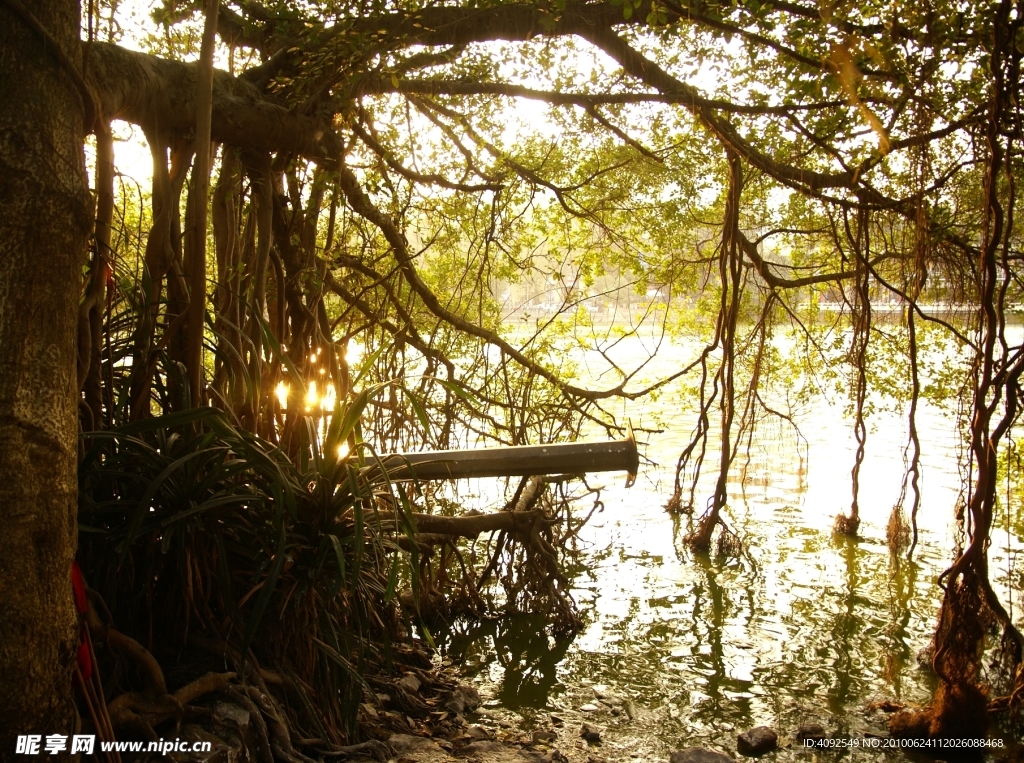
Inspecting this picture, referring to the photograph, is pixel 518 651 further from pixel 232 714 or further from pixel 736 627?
pixel 232 714

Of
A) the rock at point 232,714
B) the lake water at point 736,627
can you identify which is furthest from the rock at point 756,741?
the rock at point 232,714

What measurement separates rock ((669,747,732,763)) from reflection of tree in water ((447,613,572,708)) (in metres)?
0.68

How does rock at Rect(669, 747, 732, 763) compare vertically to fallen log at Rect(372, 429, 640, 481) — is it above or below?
below

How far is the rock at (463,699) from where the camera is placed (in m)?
3.13

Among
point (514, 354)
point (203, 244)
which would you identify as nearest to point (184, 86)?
point (203, 244)

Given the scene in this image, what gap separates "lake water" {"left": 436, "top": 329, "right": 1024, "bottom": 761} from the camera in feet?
10.9

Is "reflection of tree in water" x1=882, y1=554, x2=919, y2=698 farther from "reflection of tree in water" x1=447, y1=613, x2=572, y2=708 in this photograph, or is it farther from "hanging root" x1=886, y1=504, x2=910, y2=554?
"reflection of tree in water" x1=447, y1=613, x2=572, y2=708

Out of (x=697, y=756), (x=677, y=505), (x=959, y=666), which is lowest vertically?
(x=697, y=756)

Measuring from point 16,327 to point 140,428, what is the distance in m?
0.49

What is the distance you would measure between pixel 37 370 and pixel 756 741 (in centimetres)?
277

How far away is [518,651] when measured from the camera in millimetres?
3988

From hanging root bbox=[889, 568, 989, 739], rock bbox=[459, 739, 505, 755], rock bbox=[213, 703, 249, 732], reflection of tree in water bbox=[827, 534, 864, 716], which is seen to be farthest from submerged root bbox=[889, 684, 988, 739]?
rock bbox=[213, 703, 249, 732]

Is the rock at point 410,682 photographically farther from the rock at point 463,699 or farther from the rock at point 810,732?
the rock at point 810,732

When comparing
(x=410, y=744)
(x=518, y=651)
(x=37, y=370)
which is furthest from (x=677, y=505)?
(x=37, y=370)
